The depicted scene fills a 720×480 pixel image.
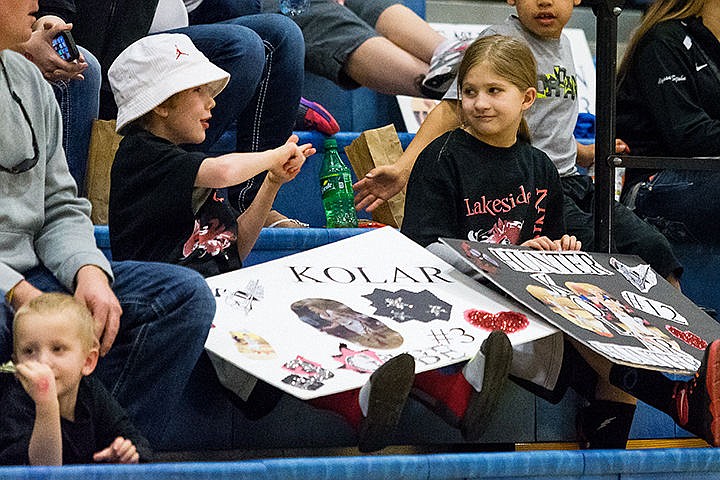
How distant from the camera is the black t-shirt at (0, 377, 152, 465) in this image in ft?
5.14

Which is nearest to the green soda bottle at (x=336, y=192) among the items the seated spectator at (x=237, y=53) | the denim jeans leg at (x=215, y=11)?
the seated spectator at (x=237, y=53)

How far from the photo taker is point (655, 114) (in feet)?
9.19

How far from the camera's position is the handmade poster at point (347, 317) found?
1.80 meters

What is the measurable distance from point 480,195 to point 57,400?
1037 millimetres

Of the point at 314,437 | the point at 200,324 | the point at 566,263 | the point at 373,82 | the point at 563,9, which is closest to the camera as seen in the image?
the point at 200,324

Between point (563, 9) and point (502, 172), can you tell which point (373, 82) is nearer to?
point (563, 9)

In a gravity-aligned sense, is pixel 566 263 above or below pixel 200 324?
below

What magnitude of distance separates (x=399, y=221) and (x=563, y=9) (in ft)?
2.13

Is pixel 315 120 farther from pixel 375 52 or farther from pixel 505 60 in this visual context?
pixel 505 60

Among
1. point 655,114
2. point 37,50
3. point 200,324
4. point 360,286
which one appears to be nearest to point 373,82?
point 655,114

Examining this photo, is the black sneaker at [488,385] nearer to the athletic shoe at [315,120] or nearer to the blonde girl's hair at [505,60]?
the blonde girl's hair at [505,60]

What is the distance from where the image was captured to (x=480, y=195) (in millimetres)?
2318

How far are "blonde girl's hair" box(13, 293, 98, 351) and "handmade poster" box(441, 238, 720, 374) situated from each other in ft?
2.24

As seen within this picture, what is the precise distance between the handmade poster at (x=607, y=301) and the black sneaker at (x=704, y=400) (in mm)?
33
